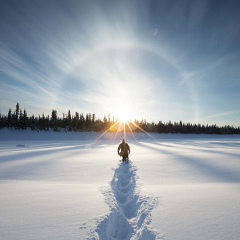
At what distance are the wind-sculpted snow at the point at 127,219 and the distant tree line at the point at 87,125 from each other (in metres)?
92.4

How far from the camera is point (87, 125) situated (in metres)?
111

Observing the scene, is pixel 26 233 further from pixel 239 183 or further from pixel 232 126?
pixel 232 126

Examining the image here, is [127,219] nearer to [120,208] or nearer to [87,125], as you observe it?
[120,208]

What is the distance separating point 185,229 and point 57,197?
3.88 m

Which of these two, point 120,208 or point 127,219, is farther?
point 120,208

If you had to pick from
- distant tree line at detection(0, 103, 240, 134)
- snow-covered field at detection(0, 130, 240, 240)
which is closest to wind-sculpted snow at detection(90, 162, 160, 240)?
snow-covered field at detection(0, 130, 240, 240)

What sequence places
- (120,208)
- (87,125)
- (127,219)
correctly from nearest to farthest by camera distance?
(127,219) → (120,208) → (87,125)

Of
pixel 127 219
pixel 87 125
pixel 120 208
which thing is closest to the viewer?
pixel 127 219

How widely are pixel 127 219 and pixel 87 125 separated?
107m

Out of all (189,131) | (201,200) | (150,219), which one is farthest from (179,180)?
(189,131)

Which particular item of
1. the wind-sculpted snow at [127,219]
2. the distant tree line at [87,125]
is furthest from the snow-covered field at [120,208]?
the distant tree line at [87,125]

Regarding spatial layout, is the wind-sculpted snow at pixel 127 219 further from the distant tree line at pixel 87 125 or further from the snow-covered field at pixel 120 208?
the distant tree line at pixel 87 125

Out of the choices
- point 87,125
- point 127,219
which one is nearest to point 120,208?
point 127,219

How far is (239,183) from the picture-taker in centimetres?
852
